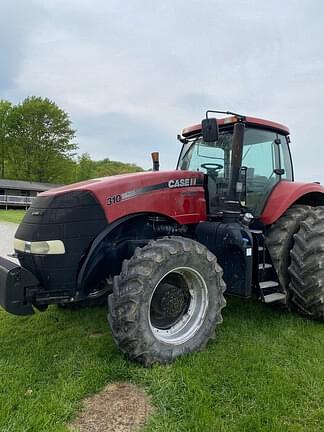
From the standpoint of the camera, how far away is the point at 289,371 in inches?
121

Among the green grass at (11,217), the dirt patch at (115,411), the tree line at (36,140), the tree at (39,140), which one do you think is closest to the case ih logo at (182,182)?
the dirt patch at (115,411)

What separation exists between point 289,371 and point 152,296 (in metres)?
1.32

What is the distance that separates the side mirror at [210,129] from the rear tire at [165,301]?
3.38 feet

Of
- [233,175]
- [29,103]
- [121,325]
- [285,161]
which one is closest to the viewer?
[121,325]

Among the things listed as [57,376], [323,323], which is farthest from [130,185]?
[323,323]

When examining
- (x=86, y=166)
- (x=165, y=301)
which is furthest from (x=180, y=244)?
(x=86, y=166)

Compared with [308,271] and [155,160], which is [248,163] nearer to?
[155,160]

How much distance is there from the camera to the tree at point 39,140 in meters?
47.2

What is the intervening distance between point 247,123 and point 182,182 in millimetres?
1145

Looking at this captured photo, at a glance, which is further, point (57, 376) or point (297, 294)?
point (297, 294)

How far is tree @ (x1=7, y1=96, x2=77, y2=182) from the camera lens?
155ft

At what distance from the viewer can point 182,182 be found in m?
3.86

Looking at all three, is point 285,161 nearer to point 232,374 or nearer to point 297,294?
point 297,294

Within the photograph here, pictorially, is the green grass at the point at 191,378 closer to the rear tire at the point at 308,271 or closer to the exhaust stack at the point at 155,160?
the rear tire at the point at 308,271
